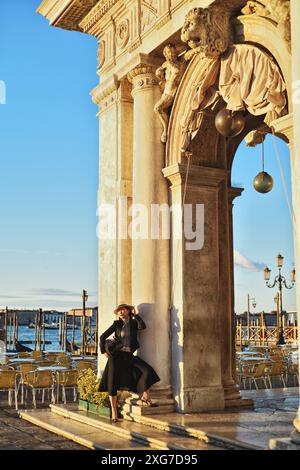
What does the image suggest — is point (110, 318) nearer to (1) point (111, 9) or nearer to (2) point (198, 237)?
(2) point (198, 237)

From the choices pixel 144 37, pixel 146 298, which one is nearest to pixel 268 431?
pixel 146 298

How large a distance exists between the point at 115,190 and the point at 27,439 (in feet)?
14.7

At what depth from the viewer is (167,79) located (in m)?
10.1

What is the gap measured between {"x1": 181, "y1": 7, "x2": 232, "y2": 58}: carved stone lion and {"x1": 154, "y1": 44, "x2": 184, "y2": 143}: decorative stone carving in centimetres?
107

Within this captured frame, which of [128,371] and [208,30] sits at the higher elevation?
[208,30]

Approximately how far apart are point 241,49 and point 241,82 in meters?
0.47

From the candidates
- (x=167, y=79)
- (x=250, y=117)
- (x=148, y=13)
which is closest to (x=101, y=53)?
(x=148, y=13)

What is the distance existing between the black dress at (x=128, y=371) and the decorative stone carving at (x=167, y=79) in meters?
3.05

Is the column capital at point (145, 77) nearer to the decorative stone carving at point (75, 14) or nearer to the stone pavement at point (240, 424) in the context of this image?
the decorative stone carving at point (75, 14)

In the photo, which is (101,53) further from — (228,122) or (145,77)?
(228,122)

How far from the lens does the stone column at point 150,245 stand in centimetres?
988

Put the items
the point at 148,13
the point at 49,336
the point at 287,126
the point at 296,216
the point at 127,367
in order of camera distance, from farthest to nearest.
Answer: the point at 49,336 → the point at 148,13 → the point at 127,367 → the point at 287,126 → the point at 296,216

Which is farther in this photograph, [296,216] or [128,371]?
[128,371]

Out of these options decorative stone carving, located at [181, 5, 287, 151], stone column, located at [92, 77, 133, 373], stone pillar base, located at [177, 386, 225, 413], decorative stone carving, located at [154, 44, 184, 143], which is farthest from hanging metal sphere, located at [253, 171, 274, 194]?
stone pillar base, located at [177, 386, 225, 413]
